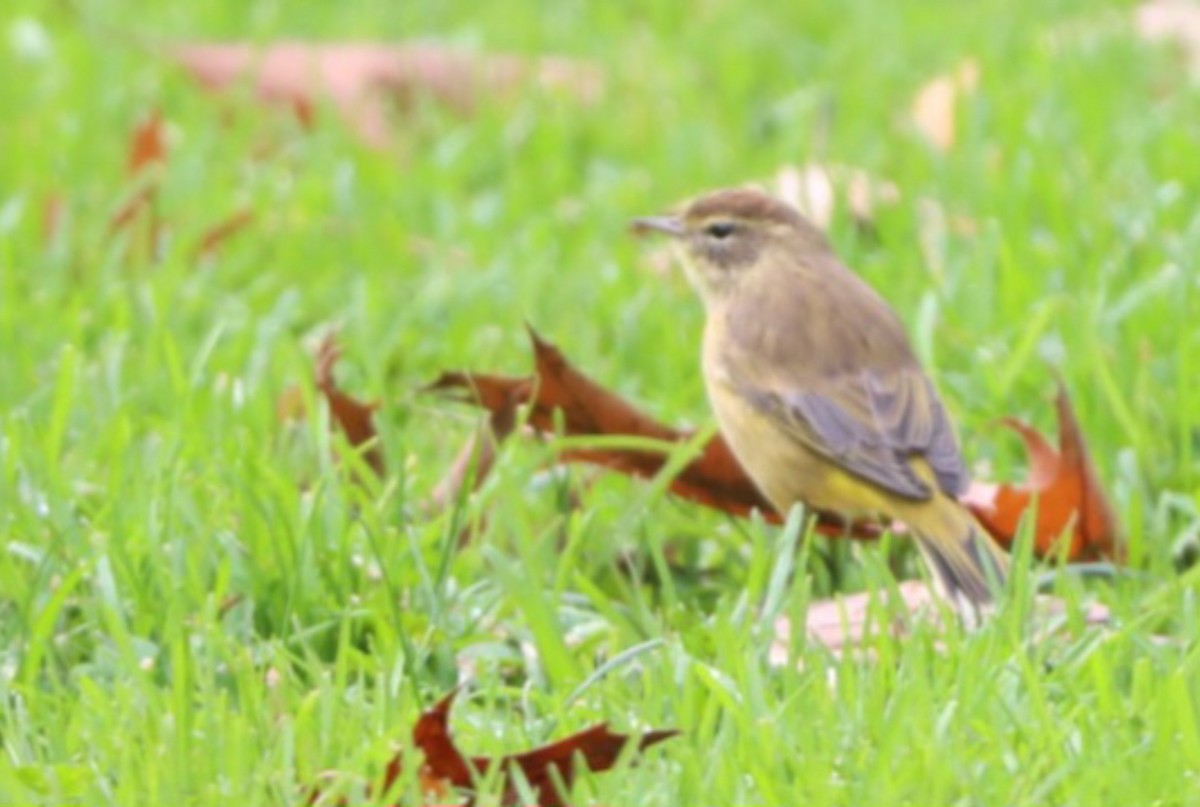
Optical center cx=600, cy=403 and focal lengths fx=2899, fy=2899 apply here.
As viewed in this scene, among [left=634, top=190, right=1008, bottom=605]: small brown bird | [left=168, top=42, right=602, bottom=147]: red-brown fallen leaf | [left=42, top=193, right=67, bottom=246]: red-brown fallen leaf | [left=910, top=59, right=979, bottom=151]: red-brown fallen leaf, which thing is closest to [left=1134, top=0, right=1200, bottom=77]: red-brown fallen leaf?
[left=910, top=59, right=979, bottom=151]: red-brown fallen leaf

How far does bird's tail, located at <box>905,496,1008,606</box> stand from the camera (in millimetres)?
4476

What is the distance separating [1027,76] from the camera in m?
7.93

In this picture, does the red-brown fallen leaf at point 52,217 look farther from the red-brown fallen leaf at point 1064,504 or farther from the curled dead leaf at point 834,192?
the red-brown fallen leaf at point 1064,504

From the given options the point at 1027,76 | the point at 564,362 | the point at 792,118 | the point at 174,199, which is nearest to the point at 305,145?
the point at 174,199

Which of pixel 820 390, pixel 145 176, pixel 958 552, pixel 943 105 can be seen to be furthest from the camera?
pixel 943 105

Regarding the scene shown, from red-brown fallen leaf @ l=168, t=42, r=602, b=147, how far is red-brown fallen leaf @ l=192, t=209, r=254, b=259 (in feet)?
3.56

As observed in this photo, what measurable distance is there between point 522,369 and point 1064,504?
149cm

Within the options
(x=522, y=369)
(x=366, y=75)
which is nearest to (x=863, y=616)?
(x=522, y=369)

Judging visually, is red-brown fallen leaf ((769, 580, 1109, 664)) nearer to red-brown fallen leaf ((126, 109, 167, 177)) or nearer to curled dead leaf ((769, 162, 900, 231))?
curled dead leaf ((769, 162, 900, 231))

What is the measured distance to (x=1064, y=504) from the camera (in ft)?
16.0

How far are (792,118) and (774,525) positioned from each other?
2.83 m

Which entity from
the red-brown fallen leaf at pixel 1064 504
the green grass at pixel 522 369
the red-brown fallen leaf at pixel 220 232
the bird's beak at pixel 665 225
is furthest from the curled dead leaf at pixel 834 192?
the red-brown fallen leaf at pixel 1064 504

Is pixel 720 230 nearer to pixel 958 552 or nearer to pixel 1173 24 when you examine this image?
pixel 958 552

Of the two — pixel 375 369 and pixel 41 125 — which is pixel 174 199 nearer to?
pixel 41 125
